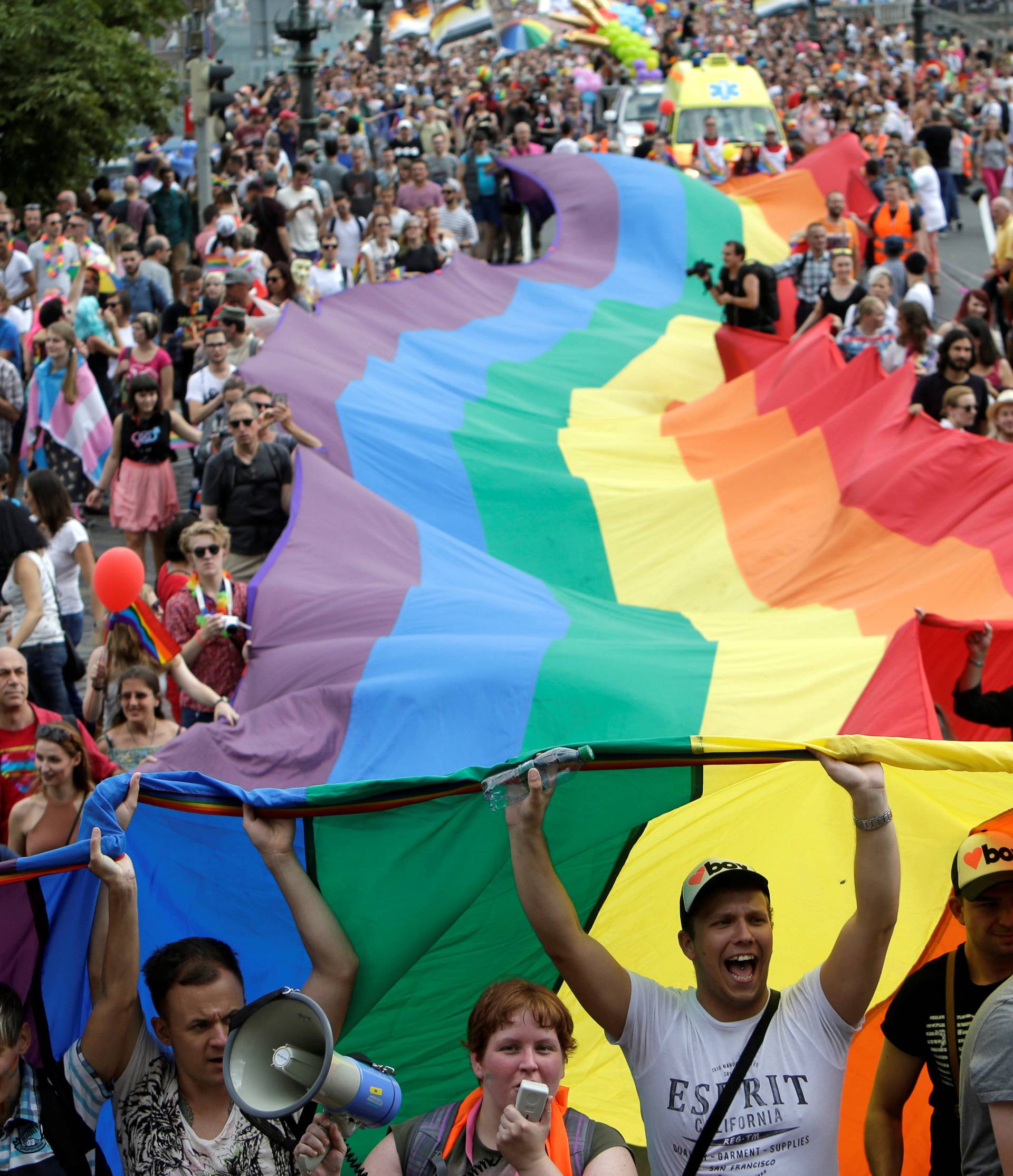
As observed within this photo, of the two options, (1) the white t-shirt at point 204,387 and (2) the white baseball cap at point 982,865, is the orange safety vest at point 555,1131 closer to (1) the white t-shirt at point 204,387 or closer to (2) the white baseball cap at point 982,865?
(2) the white baseball cap at point 982,865

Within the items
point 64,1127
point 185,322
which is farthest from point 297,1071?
point 185,322

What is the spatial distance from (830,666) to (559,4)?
4007 centimetres

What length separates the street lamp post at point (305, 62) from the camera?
63.3ft

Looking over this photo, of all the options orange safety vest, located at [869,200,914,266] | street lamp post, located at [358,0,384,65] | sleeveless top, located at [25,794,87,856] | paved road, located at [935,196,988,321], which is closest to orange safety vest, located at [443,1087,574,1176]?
sleeveless top, located at [25,794,87,856]

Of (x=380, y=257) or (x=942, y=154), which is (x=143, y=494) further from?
(x=942, y=154)

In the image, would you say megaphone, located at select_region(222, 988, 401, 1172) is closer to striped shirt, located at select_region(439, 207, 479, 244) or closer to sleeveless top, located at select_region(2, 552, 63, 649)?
sleeveless top, located at select_region(2, 552, 63, 649)

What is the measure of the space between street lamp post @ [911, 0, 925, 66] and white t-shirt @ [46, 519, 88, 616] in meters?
31.5

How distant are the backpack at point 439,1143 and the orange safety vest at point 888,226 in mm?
11562

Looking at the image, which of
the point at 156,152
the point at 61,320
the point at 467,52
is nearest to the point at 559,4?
the point at 467,52

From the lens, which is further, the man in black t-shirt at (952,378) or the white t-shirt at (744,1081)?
the man in black t-shirt at (952,378)

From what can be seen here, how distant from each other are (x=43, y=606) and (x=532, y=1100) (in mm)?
4809

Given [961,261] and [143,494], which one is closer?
[143,494]

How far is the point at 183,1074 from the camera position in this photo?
10.9 ft

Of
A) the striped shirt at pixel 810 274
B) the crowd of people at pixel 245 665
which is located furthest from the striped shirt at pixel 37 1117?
the striped shirt at pixel 810 274
